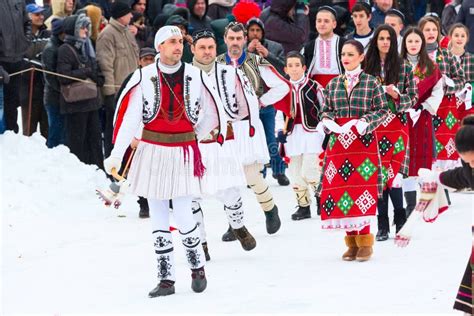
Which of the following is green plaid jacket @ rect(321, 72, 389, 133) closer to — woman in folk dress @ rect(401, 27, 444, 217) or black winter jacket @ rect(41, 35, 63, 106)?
woman in folk dress @ rect(401, 27, 444, 217)

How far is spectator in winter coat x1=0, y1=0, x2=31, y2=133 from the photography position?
14.4 m

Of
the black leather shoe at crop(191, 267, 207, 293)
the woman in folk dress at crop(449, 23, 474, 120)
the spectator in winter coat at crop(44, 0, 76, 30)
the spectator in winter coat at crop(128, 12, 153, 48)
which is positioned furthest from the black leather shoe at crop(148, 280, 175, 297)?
the spectator in winter coat at crop(128, 12, 153, 48)

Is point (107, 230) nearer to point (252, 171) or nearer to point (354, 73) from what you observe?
point (252, 171)

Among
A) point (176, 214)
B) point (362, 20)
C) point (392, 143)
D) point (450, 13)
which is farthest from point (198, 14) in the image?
point (176, 214)

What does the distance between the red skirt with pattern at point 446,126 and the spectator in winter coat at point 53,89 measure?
428cm

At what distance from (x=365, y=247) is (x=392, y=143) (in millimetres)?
1094

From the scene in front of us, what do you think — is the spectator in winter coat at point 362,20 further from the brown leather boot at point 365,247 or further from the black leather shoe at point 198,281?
the black leather shoe at point 198,281

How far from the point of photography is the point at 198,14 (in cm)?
1614

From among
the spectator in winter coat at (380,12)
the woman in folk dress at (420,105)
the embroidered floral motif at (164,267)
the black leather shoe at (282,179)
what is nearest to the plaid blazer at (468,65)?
the woman in folk dress at (420,105)

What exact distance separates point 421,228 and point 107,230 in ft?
9.64

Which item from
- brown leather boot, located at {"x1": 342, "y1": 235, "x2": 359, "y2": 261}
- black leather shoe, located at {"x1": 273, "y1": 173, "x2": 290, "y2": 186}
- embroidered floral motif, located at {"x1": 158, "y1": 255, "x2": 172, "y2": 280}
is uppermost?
embroidered floral motif, located at {"x1": 158, "y1": 255, "x2": 172, "y2": 280}

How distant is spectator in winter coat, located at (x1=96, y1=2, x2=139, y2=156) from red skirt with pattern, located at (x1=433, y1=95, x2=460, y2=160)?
386 cm

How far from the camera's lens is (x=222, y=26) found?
52.2 feet

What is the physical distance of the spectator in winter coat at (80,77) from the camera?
14.5 metres
